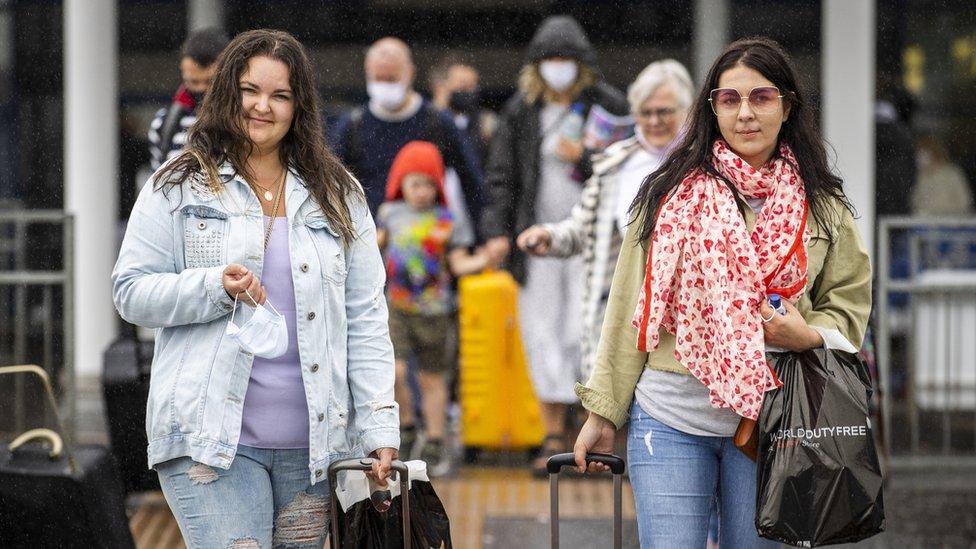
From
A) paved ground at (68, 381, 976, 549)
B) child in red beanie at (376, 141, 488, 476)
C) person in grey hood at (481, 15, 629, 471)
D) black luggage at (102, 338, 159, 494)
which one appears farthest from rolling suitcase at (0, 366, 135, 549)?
person in grey hood at (481, 15, 629, 471)

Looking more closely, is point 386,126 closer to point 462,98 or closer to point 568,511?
point 568,511

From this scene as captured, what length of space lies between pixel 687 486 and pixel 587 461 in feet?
0.88

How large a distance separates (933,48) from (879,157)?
3.75 m

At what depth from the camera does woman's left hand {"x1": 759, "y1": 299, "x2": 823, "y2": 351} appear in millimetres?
3484

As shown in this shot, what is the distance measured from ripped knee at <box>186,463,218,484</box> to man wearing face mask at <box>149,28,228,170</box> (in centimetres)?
273

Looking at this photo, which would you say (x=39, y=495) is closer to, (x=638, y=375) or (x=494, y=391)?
(x=638, y=375)

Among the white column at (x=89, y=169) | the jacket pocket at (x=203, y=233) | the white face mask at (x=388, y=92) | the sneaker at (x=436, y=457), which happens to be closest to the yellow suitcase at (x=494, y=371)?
the sneaker at (x=436, y=457)

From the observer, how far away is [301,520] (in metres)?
3.50

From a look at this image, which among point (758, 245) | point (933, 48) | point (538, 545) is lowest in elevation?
point (538, 545)

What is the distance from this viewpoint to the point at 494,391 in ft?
25.9

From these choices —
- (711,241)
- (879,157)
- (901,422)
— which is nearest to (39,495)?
(711,241)

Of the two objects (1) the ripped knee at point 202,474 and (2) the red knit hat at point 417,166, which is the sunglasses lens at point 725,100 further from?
(2) the red knit hat at point 417,166

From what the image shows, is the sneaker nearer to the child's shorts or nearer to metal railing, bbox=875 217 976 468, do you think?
the child's shorts

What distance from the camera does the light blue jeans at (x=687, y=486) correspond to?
3.58 meters
